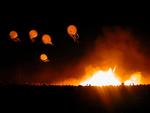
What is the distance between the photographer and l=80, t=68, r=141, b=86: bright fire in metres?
45.6

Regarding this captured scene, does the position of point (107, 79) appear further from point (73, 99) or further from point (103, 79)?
point (73, 99)

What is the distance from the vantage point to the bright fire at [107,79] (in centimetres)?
4559

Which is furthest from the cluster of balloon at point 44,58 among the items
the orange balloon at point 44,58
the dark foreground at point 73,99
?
the dark foreground at point 73,99

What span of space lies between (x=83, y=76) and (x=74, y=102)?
1895cm

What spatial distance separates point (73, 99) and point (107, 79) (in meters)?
15.6

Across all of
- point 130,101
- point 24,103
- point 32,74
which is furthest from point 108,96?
point 32,74

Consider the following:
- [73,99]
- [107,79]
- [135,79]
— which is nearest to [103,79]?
[107,79]

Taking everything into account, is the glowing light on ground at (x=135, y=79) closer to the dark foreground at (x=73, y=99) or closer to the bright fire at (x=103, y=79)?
the bright fire at (x=103, y=79)

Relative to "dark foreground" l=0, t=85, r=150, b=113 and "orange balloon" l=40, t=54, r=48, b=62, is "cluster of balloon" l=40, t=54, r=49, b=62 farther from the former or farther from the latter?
"dark foreground" l=0, t=85, r=150, b=113

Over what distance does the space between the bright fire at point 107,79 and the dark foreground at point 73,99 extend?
46.7ft

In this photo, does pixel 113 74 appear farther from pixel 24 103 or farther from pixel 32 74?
pixel 24 103

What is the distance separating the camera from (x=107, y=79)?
4581 centimetres

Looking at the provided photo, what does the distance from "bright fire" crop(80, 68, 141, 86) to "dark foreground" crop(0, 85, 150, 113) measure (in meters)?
14.2

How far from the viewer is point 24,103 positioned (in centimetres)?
3052
